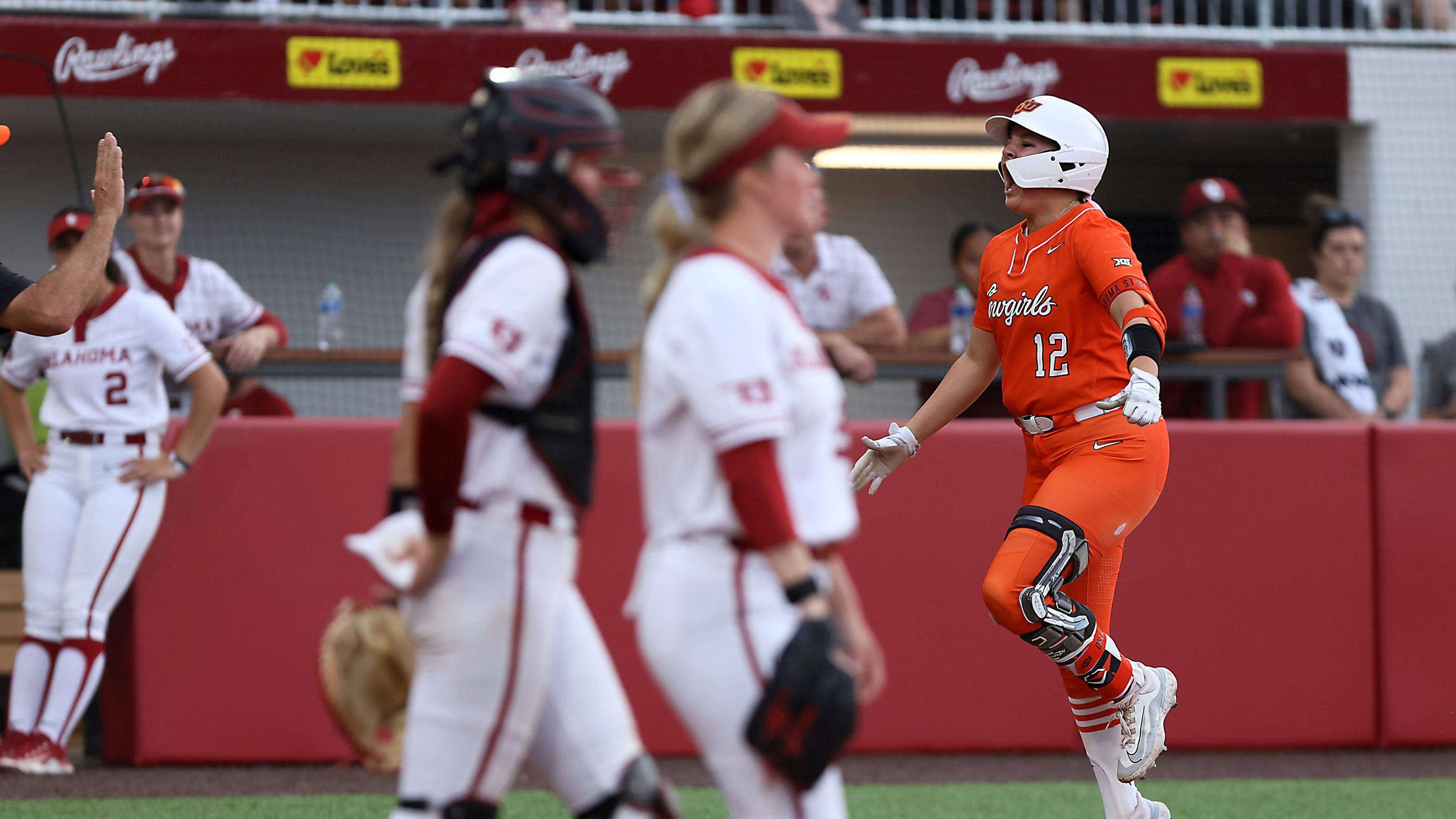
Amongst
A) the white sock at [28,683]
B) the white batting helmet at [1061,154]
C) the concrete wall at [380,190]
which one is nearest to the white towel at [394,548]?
the white batting helmet at [1061,154]

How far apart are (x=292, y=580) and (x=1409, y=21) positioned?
33.4ft

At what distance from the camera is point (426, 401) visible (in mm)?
2553

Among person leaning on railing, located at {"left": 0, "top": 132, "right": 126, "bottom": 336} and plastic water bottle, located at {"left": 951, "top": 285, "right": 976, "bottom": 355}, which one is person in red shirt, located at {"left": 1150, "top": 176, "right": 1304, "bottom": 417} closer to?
plastic water bottle, located at {"left": 951, "top": 285, "right": 976, "bottom": 355}

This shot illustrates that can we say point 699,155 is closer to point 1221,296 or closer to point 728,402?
point 728,402

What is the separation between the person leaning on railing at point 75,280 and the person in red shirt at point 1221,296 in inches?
195

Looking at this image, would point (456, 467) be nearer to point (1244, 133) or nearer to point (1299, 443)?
point (1299, 443)

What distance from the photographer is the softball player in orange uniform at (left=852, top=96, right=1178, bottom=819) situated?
443cm

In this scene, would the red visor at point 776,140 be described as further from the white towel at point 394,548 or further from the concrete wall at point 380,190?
the concrete wall at point 380,190

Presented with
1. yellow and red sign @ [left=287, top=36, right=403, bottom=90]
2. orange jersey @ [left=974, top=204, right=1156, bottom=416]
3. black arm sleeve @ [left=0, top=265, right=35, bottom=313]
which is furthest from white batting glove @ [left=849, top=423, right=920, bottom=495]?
yellow and red sign @ [left=287, top=36, right=403, bottom=90]

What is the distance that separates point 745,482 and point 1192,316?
5558 millimetres

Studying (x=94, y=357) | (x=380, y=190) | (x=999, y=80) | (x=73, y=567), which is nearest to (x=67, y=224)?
(x=94, y=357)

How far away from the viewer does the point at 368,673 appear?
2844 millimetres

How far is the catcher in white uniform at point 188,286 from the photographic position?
6.79 meters

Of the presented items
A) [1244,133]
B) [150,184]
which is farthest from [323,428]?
[1244,133]
